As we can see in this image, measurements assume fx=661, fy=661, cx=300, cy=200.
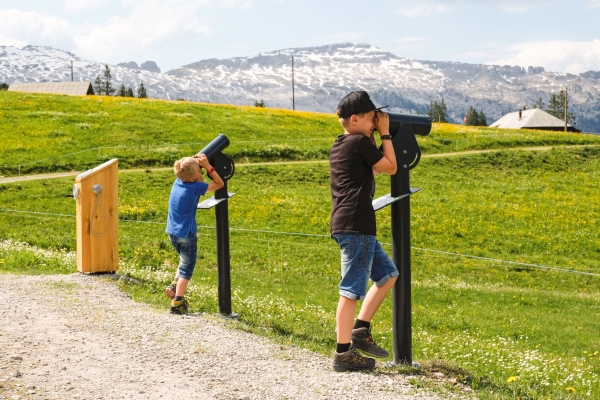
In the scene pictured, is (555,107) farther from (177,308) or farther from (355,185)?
(355,185)

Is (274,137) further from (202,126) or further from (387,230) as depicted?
(387,230)

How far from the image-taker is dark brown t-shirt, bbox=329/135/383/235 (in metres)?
5.84

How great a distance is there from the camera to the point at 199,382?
5.75m

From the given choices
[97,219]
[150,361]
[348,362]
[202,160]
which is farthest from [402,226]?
[97,219]

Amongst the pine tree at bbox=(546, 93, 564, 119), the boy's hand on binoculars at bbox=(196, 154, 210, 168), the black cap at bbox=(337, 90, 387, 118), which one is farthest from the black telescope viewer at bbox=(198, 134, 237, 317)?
the pine tree at bbox=(546, 93, 564, 119)

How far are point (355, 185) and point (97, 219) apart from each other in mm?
6922

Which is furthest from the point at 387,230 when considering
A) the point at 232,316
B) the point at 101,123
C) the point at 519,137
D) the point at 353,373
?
the point at 519,137

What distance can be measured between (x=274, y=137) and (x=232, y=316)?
34400 mm

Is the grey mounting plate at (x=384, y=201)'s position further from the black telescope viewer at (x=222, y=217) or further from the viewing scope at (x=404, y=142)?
the black telescope viewer at (x=222, y=217)

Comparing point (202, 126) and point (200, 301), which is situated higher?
point (202, 126)

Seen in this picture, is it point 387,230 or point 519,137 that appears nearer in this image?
point 387,230

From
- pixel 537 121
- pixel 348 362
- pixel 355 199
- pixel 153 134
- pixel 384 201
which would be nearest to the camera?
pixel 355 199

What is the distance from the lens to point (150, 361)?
6328 millimetres

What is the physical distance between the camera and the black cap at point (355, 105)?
5.95 metres
